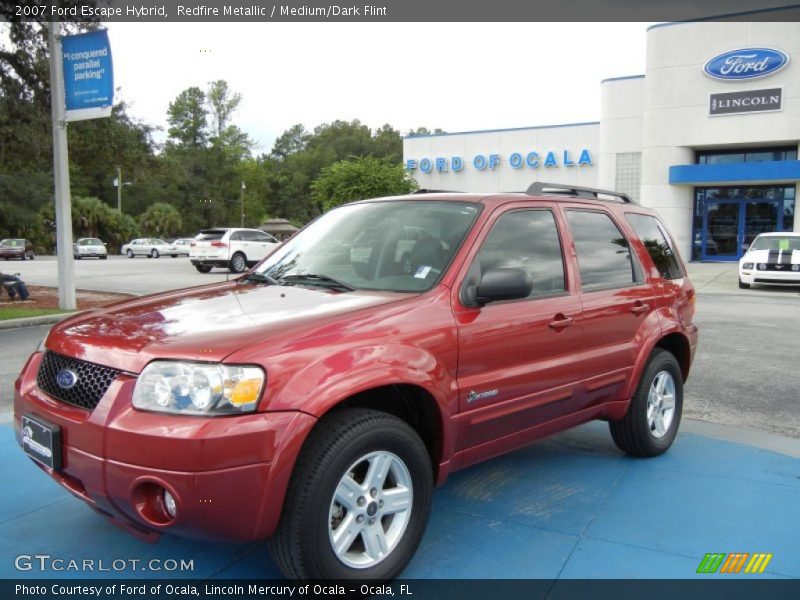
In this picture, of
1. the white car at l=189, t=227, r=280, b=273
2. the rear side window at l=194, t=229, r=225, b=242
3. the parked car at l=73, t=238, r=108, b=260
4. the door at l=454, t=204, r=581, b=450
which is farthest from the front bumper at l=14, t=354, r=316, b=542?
the parked car at l=73, t=238, r=108, b=260

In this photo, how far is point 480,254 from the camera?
11.9ft

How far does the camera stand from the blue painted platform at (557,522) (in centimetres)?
328

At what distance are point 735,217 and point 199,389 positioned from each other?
32.1m

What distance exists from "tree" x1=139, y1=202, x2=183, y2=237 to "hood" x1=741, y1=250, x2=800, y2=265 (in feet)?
196

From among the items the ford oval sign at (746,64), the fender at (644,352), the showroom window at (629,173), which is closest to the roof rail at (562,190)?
the fender at (644,352)

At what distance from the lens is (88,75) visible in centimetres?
1191

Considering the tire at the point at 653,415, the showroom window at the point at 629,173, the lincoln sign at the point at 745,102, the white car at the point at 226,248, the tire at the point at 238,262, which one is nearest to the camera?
the tire at the point at 653,415

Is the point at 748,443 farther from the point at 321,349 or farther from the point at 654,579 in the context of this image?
the point at 321,349

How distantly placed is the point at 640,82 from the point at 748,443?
102 feet

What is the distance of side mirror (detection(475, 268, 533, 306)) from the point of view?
10.8ft

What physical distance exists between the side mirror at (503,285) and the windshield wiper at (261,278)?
1162 mm

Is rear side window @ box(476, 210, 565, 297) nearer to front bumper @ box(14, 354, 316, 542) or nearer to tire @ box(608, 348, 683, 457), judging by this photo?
tire @ box(608, 348, 683, 457)

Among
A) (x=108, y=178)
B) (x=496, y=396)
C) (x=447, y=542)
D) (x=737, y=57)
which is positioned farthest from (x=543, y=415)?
(x=108, y=178)

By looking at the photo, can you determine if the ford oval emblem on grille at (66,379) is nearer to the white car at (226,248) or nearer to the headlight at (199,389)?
the headlight at (199,389)
